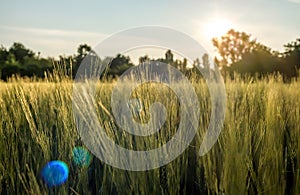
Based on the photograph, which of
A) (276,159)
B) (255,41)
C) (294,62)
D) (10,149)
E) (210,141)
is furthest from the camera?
(255,41)

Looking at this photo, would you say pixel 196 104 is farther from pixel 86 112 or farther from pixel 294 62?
pixel 294 62

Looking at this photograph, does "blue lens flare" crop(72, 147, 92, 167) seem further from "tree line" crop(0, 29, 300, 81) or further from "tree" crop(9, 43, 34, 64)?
"tree" crop(9, 43, 34, 64)

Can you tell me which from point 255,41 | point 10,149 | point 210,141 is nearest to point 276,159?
point 210,141

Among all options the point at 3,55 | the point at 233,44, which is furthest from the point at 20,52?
the point at 233,44

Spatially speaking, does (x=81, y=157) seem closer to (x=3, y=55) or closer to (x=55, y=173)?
(x=55, y=173)

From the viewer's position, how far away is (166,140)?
135 cm

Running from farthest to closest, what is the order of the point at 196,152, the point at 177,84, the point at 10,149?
the point at 177,84, the point at 10,149, the point at 196,152

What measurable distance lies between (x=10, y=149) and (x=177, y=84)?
3.15ft

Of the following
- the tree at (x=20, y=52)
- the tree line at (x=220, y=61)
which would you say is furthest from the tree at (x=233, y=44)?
the tree at (x=20, y=52)

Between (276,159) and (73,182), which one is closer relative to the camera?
(276,159)

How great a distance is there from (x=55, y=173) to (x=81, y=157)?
12 cm

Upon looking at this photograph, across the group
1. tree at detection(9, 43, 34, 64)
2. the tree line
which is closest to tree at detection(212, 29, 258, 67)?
the tree line

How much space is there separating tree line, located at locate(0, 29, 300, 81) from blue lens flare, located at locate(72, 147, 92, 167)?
573 millimetres

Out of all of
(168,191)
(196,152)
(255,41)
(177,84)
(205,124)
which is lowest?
(168,191)
